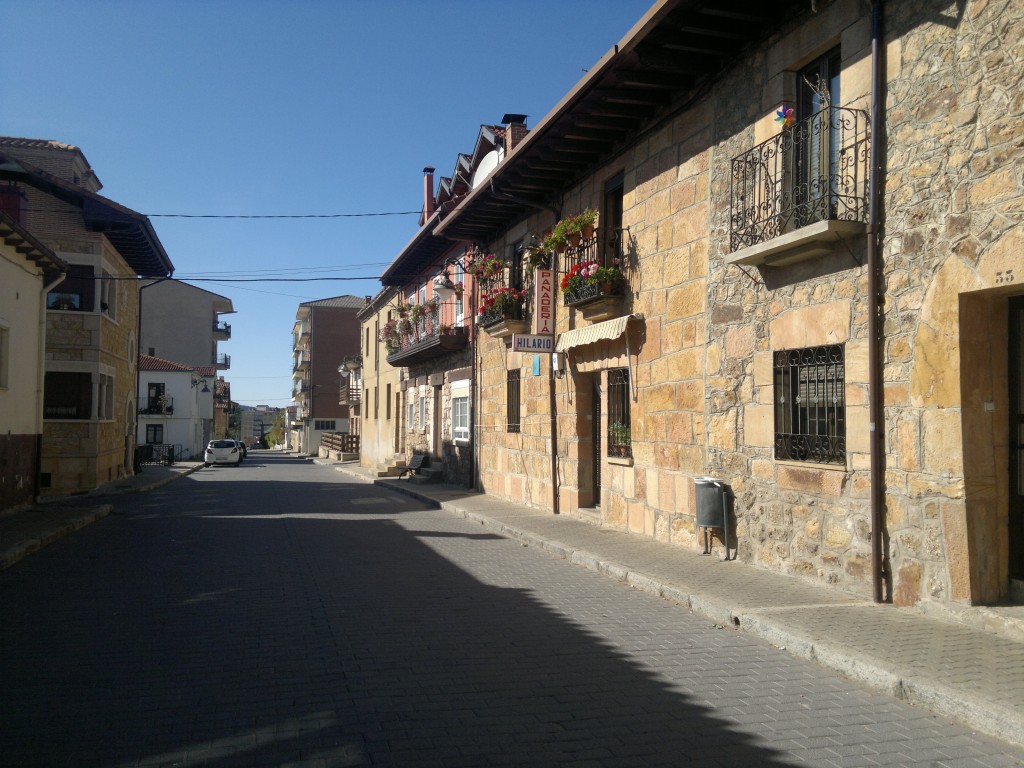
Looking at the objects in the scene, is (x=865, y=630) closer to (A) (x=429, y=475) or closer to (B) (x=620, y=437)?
(B) (x=620, y=437)

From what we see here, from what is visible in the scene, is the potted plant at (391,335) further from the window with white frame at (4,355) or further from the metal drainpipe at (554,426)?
the window with white frame at (4,355)

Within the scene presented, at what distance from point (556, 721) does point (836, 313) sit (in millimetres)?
4857

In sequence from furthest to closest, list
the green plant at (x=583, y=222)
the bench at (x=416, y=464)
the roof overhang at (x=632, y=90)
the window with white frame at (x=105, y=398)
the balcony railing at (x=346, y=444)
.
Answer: the balcony railing at (x=346, y=444) < the bench at (x=416, y=464) < the window with white frame at (x=105, y=398) < the green plant at (x=583, y=222) < the roof overhang at (x=632, y=90)

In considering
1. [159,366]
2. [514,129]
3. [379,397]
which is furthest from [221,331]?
[514,129]

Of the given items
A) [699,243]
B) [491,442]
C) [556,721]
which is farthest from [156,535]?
[556,721]

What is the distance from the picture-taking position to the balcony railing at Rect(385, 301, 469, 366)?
21062mm

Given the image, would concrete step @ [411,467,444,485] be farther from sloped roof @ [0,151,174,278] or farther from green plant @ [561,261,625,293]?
green plant @ [561,261,625,293]

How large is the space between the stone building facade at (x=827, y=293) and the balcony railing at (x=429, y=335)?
845 centimetres

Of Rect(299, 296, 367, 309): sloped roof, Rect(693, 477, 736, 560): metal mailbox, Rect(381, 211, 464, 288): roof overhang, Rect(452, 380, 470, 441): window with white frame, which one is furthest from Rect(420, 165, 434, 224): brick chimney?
Rect(299, 296, 367, 309): sloped roof

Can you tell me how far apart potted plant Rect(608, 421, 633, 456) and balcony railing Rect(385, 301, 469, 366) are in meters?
8.95

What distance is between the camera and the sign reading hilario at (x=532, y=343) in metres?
14.5

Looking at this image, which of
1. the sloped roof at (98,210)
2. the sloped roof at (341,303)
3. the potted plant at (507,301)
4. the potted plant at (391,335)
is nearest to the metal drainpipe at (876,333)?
the potted plant at (507,301)

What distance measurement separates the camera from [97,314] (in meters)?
20.8

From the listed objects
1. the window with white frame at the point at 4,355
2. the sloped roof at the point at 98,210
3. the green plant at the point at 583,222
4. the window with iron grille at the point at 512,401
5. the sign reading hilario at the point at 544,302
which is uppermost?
the sloped roof at the point at 98,210
